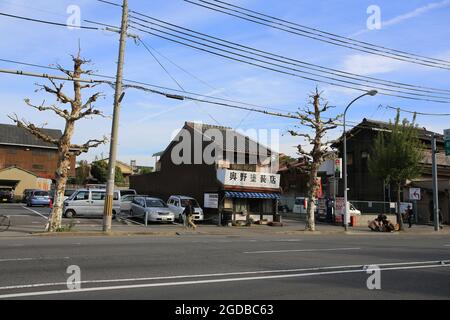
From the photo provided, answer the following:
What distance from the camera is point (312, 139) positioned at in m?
29.7

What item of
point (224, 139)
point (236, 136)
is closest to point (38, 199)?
point (224, 139)

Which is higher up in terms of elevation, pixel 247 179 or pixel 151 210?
pixel 247 179

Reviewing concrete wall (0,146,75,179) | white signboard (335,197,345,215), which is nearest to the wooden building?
white signboard (335,197,345,215)

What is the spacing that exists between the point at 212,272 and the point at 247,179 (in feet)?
75.5

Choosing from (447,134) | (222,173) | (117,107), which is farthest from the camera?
(447,134)

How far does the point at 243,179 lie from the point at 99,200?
32.8 feet

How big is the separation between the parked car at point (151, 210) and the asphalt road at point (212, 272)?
44.4 feet

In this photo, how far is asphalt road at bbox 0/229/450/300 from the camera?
8172 mm

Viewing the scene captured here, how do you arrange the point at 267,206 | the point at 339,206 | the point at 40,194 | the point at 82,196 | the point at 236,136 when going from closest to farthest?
the point at 82,196 < the point at 267,206 < the point at 339,206 < the point at 236,136 < the point at 40,194

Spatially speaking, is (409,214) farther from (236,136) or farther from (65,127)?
(65,127)

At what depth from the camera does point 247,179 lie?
109ft

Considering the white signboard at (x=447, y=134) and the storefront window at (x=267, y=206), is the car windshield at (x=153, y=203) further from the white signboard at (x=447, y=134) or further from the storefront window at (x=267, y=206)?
the white signboard at (x=447, y=134)

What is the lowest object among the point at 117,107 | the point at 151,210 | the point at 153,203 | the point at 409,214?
the point at 151,210
